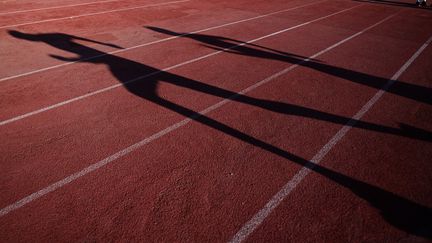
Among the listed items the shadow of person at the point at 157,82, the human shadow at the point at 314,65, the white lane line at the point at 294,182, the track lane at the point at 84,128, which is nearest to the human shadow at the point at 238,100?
the shadow of person at the point at 157,82

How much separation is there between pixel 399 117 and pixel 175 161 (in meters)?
5.39

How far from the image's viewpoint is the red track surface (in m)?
4.45

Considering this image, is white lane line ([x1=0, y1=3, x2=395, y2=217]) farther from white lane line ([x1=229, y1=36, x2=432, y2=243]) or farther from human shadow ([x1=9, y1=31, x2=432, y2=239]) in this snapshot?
white lane line ([x1=229, y1=36, x2=432, y2=243])

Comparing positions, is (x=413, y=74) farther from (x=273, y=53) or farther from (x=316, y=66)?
(x=273, y=53)

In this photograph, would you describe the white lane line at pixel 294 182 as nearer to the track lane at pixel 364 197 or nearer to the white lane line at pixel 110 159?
the track lane at pixel 364 197

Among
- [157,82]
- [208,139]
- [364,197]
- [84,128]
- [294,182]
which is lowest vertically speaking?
[364,197]

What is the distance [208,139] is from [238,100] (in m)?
1.85

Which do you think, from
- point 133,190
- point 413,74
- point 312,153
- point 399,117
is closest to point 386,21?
point 413,74

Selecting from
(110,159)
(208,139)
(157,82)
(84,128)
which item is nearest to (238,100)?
(208,139)

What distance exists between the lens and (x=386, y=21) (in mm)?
15758

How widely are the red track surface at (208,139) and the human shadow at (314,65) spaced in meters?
0.07

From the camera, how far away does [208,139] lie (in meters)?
6.15

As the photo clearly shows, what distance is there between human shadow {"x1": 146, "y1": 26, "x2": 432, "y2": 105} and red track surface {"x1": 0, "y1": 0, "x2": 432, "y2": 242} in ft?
0.22

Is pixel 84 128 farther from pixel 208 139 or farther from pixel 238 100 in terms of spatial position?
pixel 238 100
